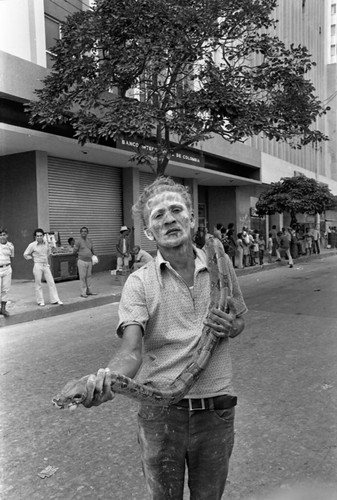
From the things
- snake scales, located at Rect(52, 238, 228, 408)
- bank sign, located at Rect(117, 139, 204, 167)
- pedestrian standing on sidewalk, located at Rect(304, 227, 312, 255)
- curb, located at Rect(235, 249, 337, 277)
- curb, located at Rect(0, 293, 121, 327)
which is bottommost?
curb, located at Rect(235, 249, 337, 277)

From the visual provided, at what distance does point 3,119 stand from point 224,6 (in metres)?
5.62

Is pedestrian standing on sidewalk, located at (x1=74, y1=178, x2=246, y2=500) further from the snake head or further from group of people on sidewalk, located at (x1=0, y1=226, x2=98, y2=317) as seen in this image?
group of people on sidewalk, located at (x1=0, y1=226, x2=98, y2=317)

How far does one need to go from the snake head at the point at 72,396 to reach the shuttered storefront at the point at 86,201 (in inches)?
503

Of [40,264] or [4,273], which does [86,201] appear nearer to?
[40,264]

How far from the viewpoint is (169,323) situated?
1.71 meters

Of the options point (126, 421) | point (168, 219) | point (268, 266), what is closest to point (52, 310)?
point (126, 421)

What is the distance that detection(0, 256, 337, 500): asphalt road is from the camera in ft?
8.97

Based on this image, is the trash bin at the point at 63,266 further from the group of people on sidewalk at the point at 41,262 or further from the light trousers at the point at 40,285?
the light trousers at the point at 40,285

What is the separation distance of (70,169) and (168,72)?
18.1ft

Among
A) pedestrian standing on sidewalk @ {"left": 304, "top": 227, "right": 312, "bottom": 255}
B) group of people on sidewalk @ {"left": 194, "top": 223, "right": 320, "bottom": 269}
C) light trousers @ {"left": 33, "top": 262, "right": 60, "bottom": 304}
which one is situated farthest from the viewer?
pedestrian standing on sidewalk @ {"left": 304, "top": 227, "right": 312, "bottom": 255}

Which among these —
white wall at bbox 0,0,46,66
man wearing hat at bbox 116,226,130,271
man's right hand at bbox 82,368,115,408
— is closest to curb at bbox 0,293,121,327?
man wearing hat at bbox 116,226,130,271

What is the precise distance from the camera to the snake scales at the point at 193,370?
4.38 feet

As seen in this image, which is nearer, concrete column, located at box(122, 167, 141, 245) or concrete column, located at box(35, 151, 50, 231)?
concrete column, located at box(35, 151, 50, 231)

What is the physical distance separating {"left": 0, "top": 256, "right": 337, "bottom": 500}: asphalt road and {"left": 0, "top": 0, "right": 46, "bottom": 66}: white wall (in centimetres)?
758
